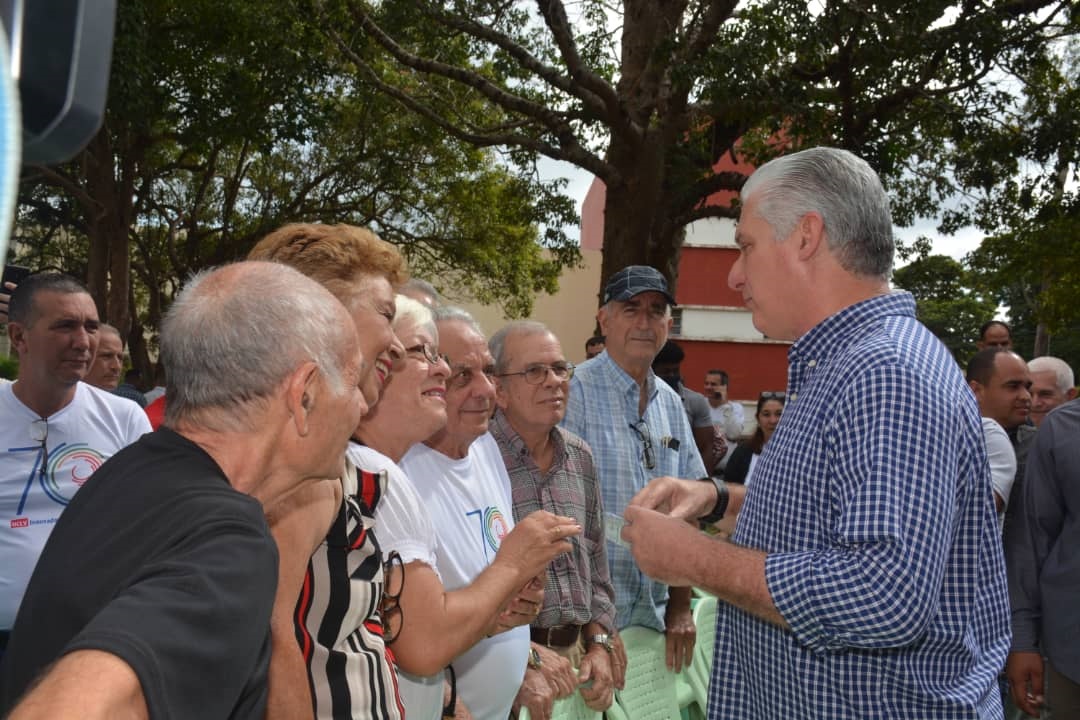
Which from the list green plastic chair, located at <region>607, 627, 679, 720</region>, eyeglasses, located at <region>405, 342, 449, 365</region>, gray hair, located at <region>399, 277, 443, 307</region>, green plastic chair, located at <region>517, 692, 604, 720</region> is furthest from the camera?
green plastic chair, located at <region>607, 627, 679, 720</region>

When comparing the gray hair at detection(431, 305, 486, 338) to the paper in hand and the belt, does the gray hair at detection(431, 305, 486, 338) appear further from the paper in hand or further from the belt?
the belt

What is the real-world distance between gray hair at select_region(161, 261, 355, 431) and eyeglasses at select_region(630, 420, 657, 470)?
2.96 meters

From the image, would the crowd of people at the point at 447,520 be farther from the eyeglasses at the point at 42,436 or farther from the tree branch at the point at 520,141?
the tree branch at the point at 520,141

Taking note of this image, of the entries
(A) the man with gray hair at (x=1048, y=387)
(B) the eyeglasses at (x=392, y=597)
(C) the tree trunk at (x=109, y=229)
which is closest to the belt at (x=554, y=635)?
(B) the eyeglasses at (x=392, y=597)

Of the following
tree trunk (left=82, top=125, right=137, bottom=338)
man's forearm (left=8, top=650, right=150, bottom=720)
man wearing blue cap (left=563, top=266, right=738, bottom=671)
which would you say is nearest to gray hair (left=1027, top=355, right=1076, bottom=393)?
man wearing blue cap (left=563, top=266, right=738, bottom=671)

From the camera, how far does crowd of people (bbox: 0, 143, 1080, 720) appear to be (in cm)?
128

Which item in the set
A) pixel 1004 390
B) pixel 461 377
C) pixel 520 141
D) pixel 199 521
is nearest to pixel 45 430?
pixel 461 377

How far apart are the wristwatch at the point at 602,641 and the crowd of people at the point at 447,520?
0.4 inches

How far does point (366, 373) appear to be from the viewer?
2.40 metres

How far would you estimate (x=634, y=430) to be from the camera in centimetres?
451

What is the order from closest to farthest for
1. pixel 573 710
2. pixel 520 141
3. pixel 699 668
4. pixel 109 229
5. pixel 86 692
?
pixel 86 692
pixel 573 710
pixel 699 668
pixel 520 141
pixel 109 229

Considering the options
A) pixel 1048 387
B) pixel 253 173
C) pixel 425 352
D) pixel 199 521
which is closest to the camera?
pixel 199 521

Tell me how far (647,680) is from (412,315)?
7.31ft

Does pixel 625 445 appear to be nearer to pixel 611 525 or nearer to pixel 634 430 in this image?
pixel 634 430
